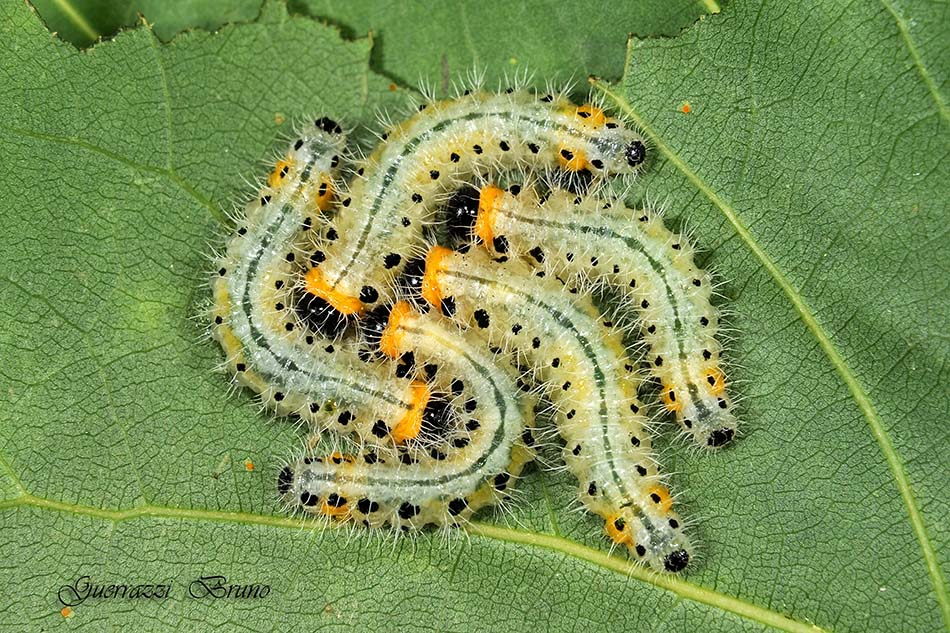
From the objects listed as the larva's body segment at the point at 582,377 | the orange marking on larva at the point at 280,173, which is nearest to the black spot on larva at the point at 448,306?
the larva's body segment at the point at 582,377

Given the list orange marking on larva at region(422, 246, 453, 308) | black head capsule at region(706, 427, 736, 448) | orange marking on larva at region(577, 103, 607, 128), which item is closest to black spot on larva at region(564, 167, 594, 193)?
orange marking on larva at region(577, 103, 607, 128)

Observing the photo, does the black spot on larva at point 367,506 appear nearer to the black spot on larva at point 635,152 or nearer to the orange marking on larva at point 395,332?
the orange marking on larva at point 395,332

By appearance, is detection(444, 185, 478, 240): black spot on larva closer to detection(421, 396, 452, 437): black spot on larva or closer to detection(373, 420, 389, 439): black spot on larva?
detection(421, 396, 452, 437): black spot on larva

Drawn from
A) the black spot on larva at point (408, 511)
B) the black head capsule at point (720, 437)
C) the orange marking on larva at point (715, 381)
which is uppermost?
the orange marking on larva at point (715, 381)

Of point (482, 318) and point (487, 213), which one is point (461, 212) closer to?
point (487, 213)

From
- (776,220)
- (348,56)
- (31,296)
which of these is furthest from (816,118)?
(31,296)

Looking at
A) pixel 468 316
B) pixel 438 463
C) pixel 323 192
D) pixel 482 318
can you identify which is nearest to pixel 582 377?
pixel 482 318

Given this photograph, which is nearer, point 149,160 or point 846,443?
point 846,443

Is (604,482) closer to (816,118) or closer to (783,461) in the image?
(783,461)
